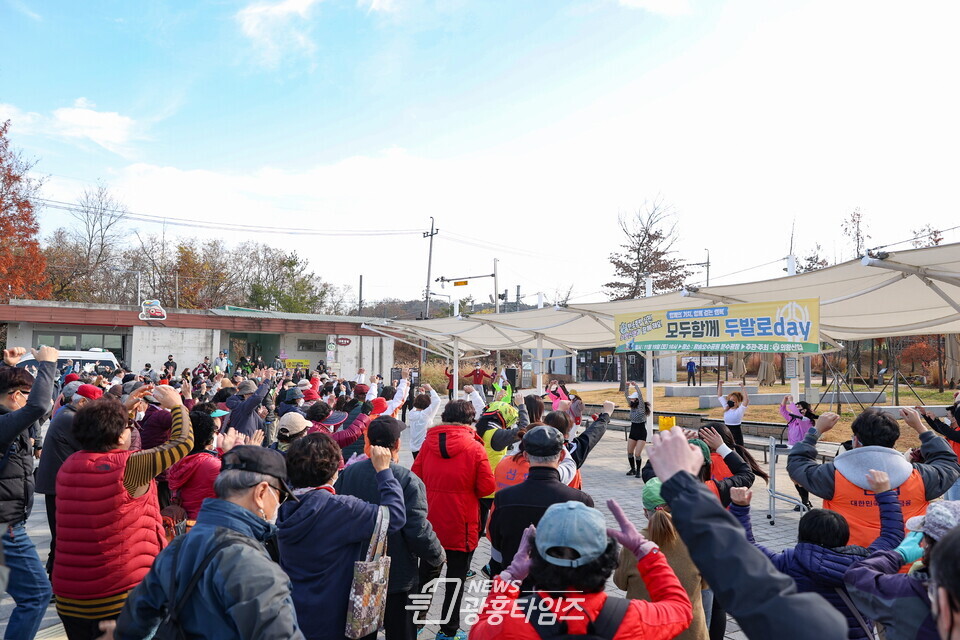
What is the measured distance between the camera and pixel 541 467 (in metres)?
3.13

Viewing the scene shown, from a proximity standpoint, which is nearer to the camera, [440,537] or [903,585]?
[903,585]

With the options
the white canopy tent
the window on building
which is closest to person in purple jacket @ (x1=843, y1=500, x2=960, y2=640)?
the white canopy tent

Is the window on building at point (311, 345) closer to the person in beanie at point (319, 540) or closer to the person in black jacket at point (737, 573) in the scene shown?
the person in beanie at point (319, 540)

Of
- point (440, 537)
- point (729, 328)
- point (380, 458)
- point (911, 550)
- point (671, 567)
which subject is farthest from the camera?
point (729, 328)

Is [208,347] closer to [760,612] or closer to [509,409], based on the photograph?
[509,409]

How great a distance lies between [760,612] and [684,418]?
1681 cm

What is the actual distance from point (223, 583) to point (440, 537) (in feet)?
8.31

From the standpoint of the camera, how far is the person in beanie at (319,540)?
2.59 metres

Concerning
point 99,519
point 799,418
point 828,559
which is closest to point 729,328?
point 799,418

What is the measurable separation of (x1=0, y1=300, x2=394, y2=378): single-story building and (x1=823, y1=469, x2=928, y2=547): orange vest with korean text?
24384mm

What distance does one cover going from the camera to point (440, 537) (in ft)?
13.5

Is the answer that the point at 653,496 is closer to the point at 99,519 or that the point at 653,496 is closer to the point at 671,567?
the point at 671,567

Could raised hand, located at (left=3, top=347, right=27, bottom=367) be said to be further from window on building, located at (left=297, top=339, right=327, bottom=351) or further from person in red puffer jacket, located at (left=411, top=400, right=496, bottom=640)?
window on building, located at (left=297, top=339, right=327, bottom=351)

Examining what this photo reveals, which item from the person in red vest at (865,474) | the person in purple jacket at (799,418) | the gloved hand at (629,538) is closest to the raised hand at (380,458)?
the gloved hand at (629,538)
